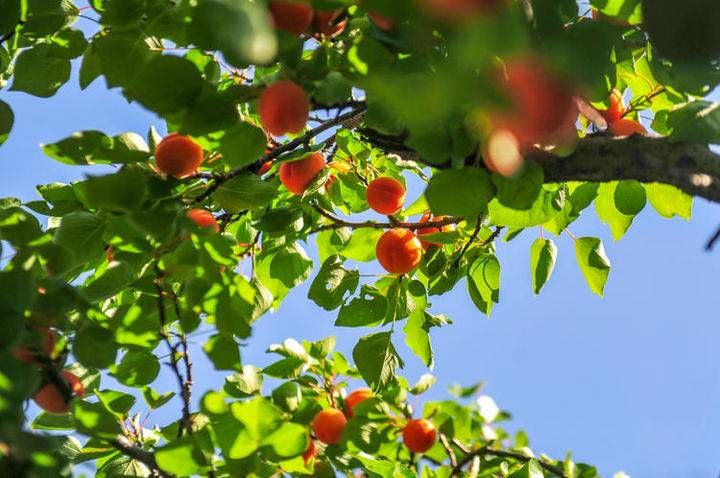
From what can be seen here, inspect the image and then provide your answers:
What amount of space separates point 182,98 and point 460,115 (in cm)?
53

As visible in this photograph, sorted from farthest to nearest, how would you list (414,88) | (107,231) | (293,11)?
1. (107,231)
2. (293,11)
3. (414,88)

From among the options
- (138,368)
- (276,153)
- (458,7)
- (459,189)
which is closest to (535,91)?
(458,7)

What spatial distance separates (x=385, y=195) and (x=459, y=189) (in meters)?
1.02

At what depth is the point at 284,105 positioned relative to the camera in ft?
4.58

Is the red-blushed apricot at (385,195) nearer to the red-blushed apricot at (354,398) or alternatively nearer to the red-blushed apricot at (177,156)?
the red-blushed apricot at (354,398)

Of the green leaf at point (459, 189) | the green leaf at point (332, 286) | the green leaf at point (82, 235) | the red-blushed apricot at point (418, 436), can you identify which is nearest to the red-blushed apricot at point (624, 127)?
the green leaf at point (459, 189)

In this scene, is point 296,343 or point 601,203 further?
point 296,343

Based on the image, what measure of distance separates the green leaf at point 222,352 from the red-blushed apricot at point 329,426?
37.3 inches

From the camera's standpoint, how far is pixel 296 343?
2600 millimetres

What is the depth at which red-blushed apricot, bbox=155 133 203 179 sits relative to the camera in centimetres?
174

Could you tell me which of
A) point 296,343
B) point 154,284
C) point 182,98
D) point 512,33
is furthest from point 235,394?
point 512,33

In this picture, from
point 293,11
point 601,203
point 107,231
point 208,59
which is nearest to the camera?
point 293,11

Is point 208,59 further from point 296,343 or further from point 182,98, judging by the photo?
point 296,343

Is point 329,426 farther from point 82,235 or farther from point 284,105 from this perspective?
point 284,105
